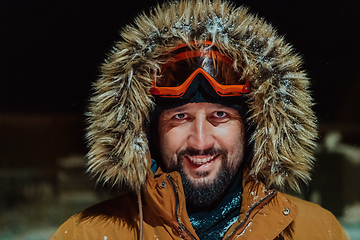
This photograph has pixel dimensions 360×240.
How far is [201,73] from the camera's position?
1371mm

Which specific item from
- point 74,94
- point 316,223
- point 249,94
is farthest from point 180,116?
point 74,94

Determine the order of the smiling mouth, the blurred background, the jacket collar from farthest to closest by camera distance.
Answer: the blurred background < the smiling mouth < the jacket collar

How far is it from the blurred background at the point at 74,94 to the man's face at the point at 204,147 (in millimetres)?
995

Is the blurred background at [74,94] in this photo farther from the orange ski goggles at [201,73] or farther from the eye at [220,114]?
the eye at [220,114]

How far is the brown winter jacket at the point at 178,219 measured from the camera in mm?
1317

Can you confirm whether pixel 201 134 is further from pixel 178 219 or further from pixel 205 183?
pixel 178 219

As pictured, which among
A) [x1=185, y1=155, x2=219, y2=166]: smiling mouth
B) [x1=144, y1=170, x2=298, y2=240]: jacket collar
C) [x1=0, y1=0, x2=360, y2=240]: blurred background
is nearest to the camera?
[x1=144, y1=170, x2=298, y2=240]: jacket collar

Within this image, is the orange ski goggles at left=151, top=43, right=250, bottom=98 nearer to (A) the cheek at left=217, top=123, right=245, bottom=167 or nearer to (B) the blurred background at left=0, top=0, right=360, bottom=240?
(A) the cheek at left=217, top=123, right=245, bottom=167

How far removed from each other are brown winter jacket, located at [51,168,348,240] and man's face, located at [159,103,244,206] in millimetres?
95

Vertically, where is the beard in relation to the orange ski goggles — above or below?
below

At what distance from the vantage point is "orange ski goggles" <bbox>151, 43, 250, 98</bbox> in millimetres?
1367

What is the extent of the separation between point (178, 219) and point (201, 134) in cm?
46

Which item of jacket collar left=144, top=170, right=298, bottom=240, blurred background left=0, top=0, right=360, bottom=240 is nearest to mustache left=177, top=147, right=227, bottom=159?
jacket collar left=144, top=170, right=298, bottom=240

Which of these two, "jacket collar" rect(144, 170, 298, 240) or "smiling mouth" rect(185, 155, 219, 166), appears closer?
"jacket collar" rect(144, 170, 298, 240)
